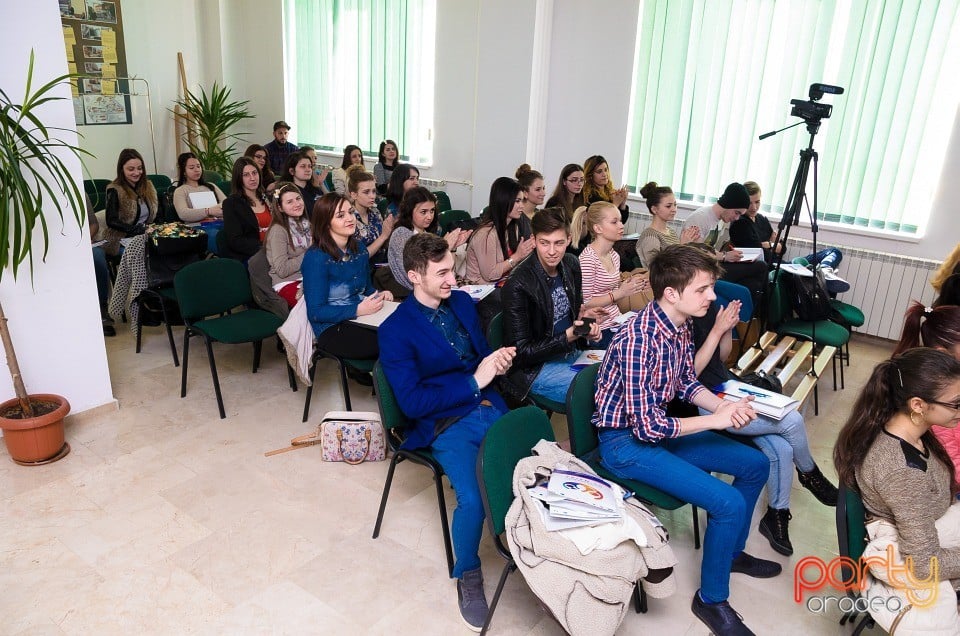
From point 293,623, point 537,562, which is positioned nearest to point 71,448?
point 293,623

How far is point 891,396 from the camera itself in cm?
220

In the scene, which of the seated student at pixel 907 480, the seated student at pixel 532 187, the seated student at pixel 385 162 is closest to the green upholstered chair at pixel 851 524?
A: the seated student at pixel 907 480

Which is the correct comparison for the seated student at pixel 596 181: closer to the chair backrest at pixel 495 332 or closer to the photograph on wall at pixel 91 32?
the chair backrest at pixel 495 332

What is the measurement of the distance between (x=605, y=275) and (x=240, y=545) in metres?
2.41

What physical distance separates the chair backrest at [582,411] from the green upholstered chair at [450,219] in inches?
135

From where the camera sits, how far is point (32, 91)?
3.38 meters

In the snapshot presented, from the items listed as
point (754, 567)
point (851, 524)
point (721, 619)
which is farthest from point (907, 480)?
point (754, 567)

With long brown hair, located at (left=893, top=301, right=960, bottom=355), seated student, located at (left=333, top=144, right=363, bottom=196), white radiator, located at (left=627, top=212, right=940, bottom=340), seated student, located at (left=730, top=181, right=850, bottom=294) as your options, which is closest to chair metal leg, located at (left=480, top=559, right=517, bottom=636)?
long brown hair, located at (left=893, top=301, right=960, bottom=355)

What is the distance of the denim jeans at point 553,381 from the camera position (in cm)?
329

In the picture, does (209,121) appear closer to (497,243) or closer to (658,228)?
(497,243)

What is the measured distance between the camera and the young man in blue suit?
2619 millimetres

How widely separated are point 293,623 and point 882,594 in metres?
2.01

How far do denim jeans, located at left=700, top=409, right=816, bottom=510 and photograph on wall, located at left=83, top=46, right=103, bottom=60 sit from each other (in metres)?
8.13

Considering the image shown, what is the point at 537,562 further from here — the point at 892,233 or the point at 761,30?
the point at 761,30
